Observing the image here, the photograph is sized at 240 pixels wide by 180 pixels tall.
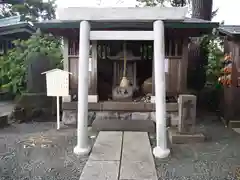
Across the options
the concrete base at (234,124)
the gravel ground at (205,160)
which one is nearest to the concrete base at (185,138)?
the gravel ground at (205,160)

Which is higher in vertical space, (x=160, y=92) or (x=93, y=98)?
(x=160, y=92)

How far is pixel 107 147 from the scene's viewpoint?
4.89 m

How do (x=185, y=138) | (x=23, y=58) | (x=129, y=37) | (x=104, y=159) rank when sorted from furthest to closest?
1. (x=23, y=58)
2. (x=185, y=138)
3. (x=129, y=37)
4. (x=104, y=159)

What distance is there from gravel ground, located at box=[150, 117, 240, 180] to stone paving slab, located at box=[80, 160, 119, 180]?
0.67 m

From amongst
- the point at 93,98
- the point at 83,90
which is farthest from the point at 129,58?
the point at 83,90

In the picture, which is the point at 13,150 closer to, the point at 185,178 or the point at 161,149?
the point at 161,149

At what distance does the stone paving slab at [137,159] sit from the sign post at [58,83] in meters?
1.91

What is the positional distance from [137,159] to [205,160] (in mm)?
1177

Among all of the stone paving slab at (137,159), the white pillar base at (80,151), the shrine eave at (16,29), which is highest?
the shrine eave at (16,29)

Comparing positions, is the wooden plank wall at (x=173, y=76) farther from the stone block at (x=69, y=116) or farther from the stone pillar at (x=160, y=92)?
the stone block at (x=69, y=116)

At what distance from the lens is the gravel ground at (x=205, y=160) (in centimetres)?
377

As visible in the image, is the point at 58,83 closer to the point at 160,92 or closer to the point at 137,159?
the point at 160,92

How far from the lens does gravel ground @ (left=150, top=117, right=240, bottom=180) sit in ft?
12.4

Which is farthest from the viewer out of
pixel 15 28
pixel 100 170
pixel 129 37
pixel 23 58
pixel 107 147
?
pixel 15 28
